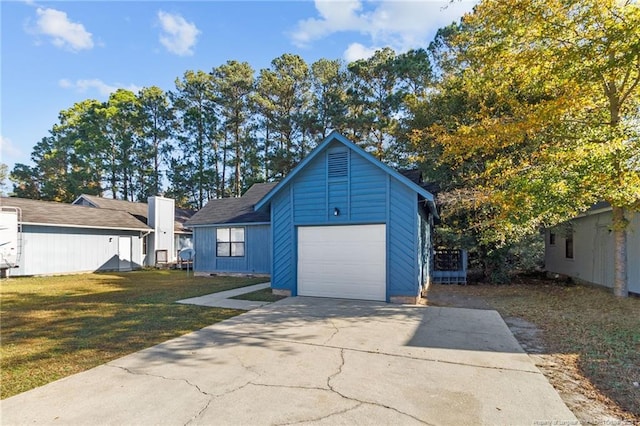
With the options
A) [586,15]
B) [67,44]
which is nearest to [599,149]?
[586,15]

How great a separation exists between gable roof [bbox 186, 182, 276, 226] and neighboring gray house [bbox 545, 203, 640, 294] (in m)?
12.5

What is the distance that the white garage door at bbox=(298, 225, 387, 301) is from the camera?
9.22 meters

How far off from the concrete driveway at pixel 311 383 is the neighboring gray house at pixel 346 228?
2.94m

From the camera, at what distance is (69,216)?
17.2m

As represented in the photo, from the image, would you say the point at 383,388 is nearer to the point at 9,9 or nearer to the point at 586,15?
the point at 586,15

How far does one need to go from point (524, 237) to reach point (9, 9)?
706 inches

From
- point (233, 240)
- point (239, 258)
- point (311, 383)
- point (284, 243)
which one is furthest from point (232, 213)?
point (311, 383)

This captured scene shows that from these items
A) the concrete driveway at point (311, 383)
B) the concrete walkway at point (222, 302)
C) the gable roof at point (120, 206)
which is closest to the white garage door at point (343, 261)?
the concrete walkway at point (222, 302)

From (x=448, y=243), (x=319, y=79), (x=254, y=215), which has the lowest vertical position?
(x=448, y=243)

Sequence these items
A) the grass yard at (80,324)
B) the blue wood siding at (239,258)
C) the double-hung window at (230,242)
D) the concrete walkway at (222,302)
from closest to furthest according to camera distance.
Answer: the grass yard at (80,324), the concrete walkway at (222,302), the blue wood siding at (239,258), the double-hung window at (230,242)

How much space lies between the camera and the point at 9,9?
346 inches

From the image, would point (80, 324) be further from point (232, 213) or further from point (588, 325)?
point (588, 325)

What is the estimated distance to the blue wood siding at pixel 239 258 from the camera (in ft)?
49.4

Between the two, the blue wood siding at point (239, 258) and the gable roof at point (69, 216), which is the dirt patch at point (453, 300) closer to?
the blue wood siding at point (239, 258)
